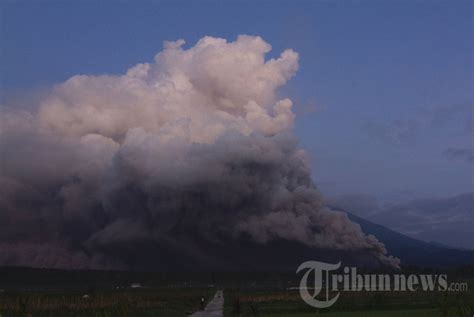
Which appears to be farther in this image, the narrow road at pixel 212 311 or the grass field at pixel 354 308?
the grass field at pixel 354 308

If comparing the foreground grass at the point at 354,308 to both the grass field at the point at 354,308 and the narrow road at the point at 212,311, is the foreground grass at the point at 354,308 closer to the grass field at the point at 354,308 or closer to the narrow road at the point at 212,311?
the grass field at the point at 354,308

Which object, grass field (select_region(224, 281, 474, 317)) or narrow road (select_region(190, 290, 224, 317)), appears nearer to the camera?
narrow road (select_region(190, 290, 224, 317))

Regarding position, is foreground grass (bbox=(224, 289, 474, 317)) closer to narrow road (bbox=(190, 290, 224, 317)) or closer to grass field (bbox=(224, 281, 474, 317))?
grass field (bbox=(224, 281, 474, 317))

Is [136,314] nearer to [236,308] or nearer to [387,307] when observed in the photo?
[236,308]

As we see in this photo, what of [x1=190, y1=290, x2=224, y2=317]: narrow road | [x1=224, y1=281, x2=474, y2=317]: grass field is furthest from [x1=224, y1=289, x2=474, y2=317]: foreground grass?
[x1=190, y1=290, x2=224, y2=317]: narrow road

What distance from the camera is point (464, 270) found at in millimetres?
192750

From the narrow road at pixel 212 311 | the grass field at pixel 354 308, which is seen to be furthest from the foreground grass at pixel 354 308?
the narrow road at pixel 212 311

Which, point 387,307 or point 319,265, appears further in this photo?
point 319,265

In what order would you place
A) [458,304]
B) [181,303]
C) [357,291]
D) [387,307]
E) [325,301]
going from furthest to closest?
[357,291] < [181,303] < [325,301] < [387,307] < [458,304]

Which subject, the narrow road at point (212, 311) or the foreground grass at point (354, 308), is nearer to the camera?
the narrow road at point (212, 311)

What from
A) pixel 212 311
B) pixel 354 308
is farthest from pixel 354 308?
pixel 212 311

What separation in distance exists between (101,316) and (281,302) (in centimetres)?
3524

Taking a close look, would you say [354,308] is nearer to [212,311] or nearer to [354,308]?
[354,308]

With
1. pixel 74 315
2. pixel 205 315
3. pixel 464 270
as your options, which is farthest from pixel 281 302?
pixel 464 270
